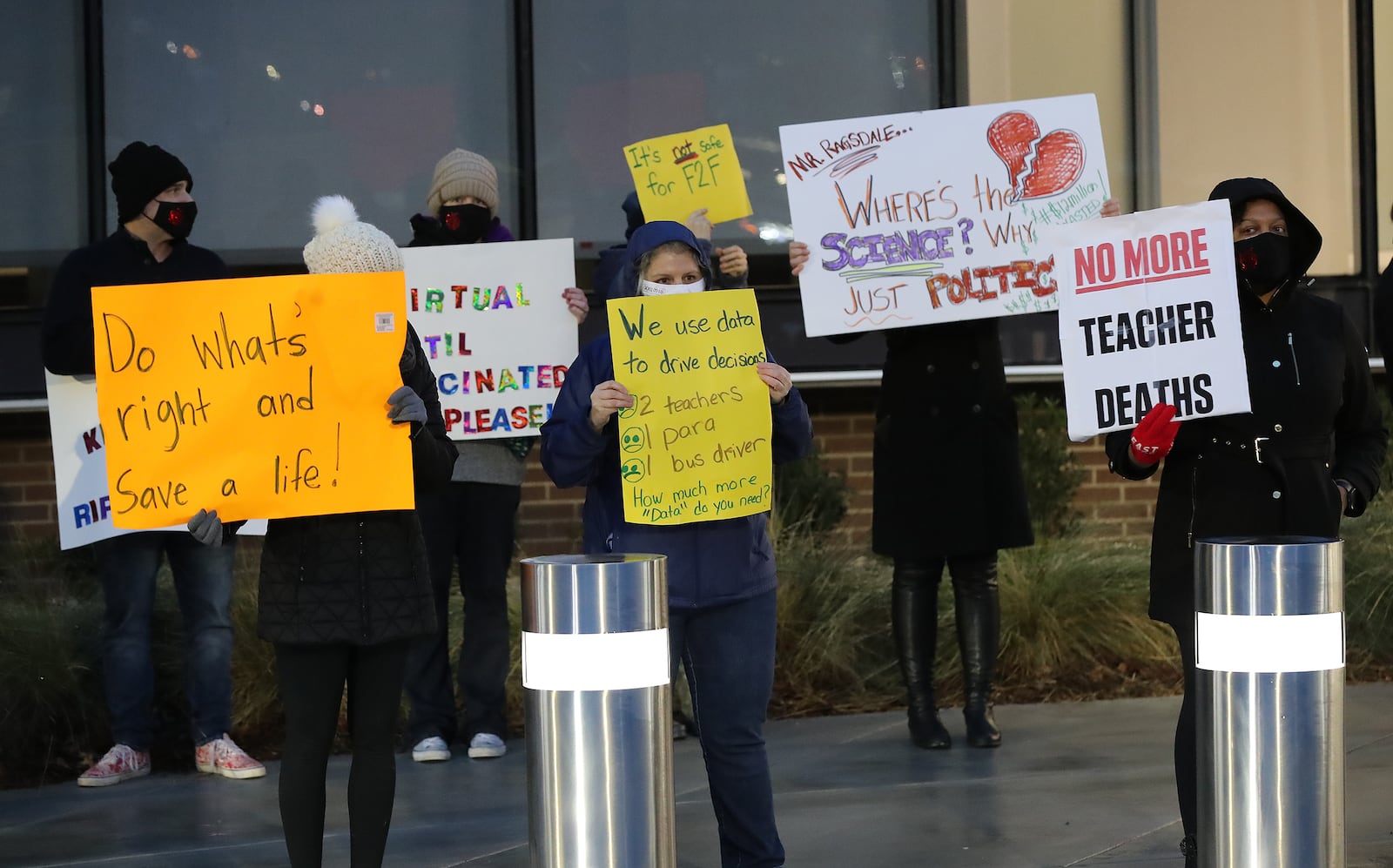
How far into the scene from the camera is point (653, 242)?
179 inches

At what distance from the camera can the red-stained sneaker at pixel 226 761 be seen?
6.46m

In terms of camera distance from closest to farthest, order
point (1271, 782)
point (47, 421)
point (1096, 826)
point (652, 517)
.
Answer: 1. point (1271, 782)
2. point (652, 517)
3. point (1096, 826)
4. point (47, 421)

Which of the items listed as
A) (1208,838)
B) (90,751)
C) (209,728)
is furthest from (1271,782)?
(90,751)

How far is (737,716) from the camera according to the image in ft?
14.9

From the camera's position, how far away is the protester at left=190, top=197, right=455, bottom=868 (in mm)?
4348

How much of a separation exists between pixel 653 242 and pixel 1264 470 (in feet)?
5.57

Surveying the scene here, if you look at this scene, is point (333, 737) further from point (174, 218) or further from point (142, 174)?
point (142, 174)

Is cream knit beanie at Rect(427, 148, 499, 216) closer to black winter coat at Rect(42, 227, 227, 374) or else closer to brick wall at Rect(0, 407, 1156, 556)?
black winter coat at Rect(42, 227, 227, 374)

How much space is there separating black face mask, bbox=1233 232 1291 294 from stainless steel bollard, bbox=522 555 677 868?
1.88 meters

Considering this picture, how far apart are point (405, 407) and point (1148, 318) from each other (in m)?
1.99

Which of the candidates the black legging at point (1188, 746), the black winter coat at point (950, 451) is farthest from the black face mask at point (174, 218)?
the black legging at point (1188, 746)

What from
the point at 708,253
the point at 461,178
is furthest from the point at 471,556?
the point at 708,253

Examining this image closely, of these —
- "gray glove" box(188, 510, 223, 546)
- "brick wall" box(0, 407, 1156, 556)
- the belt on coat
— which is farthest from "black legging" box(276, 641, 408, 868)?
"brick wall" box(0, 407, 1156, 556)

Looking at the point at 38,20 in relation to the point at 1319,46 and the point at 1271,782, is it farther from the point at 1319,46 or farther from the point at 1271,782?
the point at 1271,782
